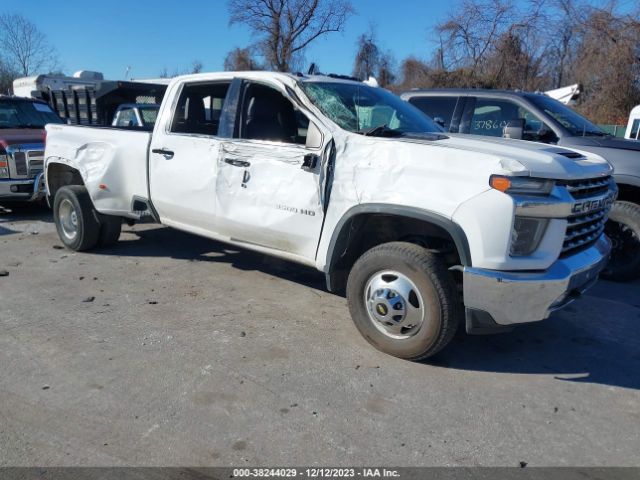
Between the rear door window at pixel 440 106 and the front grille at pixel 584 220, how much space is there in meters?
3.01

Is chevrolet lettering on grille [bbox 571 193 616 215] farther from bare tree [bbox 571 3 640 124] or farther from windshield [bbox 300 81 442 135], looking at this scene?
bare tree [bbox 571 3 640 124]

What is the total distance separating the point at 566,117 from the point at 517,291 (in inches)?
155

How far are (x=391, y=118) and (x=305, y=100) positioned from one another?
0.92 m

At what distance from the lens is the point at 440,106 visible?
6.93 meters

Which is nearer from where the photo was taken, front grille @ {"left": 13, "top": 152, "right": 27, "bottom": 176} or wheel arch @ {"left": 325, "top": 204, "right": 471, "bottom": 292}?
wheel arch @ {"left": 325, "top": 204, "right": 471, "bottom": 292}

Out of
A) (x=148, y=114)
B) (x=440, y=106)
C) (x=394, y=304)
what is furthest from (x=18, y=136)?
(x=394, y=304)

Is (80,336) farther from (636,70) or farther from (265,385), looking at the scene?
(636,70)

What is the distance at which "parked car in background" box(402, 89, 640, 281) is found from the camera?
18.0ft

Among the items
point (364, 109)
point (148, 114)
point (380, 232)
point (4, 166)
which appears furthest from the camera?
point (148, 114)

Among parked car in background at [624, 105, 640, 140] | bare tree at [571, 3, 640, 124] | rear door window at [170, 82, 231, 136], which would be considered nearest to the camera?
rear door window at [170, 82, 231, 136]

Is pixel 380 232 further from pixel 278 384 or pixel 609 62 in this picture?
pixel 609 62

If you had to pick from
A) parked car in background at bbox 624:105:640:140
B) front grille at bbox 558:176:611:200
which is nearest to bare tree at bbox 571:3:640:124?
parked car in background at bbox 624:105:640:140

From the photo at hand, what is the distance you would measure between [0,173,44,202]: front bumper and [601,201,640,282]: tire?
7.85 m

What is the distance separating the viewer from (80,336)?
4.04 metres
